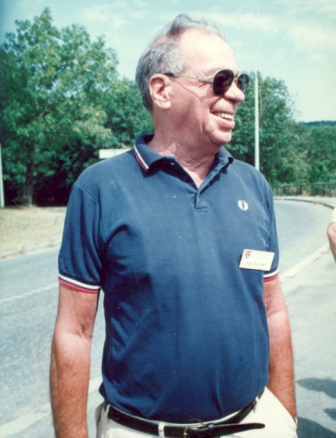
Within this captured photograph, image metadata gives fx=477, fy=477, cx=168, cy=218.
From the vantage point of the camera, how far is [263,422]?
1.62 metres

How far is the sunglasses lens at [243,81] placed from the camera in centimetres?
173

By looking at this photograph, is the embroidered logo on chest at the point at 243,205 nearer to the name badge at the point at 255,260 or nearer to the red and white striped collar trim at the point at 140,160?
the name badge at the point at 255,260

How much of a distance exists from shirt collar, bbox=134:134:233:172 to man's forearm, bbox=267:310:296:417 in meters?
0.65

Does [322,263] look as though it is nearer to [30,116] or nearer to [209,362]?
[209,362]

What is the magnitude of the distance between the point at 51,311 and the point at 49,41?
2173 centimetres

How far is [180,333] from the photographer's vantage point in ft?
4.71

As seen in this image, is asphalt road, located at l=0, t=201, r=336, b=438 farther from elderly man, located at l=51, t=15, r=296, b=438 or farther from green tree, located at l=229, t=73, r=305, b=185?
green tree, located at l=229, t=73, r=305, b=185

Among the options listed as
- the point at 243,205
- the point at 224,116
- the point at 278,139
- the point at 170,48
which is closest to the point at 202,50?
the point at 170,48

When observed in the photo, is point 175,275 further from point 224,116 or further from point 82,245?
point 224,116

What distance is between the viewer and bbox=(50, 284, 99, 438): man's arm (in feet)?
5.04

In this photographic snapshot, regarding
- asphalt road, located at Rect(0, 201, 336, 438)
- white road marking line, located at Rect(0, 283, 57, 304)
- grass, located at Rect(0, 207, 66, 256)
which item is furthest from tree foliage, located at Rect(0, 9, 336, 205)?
white road marking line, located at Rect(0, 283, 57, 304)

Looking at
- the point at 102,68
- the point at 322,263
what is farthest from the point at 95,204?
the point at 102,68

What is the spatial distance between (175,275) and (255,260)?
0.29 metres

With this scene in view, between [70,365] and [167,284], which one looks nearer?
[167,284]
